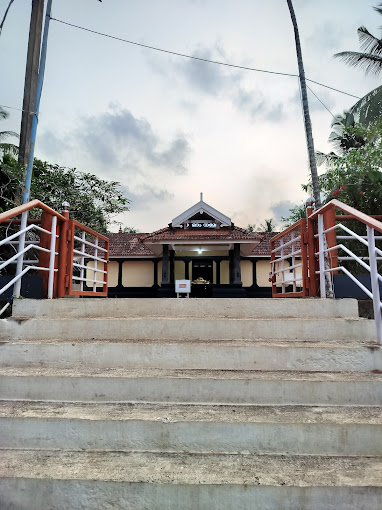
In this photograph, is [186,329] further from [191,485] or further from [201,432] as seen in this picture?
[191,485]

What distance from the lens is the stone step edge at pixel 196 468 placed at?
1.60 meters

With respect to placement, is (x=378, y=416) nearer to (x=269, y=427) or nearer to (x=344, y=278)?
(x=269, y=427)

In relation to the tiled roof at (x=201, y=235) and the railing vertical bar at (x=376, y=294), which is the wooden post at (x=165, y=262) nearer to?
the tiled roof at (x=201, y=235)

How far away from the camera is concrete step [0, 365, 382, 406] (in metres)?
2.17

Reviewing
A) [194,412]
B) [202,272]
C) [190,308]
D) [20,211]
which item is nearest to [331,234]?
[190,308]

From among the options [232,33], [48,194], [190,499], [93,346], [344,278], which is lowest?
[190,499]

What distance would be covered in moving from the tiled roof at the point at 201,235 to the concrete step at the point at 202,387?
31.8 feet

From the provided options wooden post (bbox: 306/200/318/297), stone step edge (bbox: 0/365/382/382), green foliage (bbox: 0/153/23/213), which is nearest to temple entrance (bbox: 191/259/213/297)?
green foliage (bbox: 0/153/23/213)

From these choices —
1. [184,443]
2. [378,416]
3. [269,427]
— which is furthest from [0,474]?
[378,416]

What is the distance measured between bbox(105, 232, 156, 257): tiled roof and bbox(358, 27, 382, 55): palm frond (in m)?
12.8

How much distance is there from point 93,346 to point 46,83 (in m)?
8.41

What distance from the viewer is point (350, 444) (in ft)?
6.11

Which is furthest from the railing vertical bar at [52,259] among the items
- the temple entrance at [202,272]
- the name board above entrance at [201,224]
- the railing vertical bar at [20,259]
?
the temple entrance at [202,272]

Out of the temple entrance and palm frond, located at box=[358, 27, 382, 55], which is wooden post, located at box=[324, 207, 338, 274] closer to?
the temple entrance
